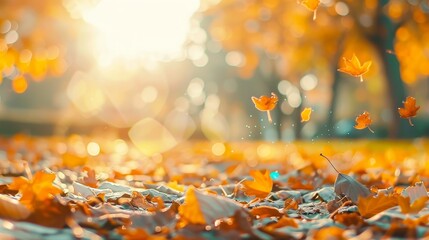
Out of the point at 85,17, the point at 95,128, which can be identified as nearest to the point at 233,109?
the point at 95,128

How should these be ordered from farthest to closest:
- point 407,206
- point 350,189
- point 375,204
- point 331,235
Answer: point 350,189, point 375,204, point 407,206, point 331,235

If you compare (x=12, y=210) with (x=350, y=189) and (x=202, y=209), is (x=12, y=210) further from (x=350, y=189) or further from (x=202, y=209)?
(x=350, y=189)

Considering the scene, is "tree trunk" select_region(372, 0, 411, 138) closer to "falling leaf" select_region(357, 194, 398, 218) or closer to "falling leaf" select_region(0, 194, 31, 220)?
"falling leaf" select_region(357, 194, 398, 218)

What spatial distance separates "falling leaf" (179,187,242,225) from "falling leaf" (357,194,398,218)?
45 centimetres

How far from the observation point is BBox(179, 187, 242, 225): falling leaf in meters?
1.75

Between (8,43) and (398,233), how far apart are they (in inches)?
309

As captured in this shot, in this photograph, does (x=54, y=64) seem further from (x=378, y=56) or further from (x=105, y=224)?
(x=378, y=56)

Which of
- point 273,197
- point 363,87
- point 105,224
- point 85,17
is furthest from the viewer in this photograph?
point 363,87

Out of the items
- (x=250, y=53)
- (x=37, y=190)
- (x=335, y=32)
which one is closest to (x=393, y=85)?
(x=335, y=32)

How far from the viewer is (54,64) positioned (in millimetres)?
9250

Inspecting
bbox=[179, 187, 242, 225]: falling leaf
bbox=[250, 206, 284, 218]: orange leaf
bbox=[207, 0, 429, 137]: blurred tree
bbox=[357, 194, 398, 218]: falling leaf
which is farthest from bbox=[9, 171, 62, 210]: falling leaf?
bbox=[207, 0, 429, 137]: blurred tree

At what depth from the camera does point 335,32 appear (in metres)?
13.6

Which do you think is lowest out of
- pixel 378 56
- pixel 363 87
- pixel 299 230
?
pixel 299 230

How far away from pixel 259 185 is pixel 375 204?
46cm
